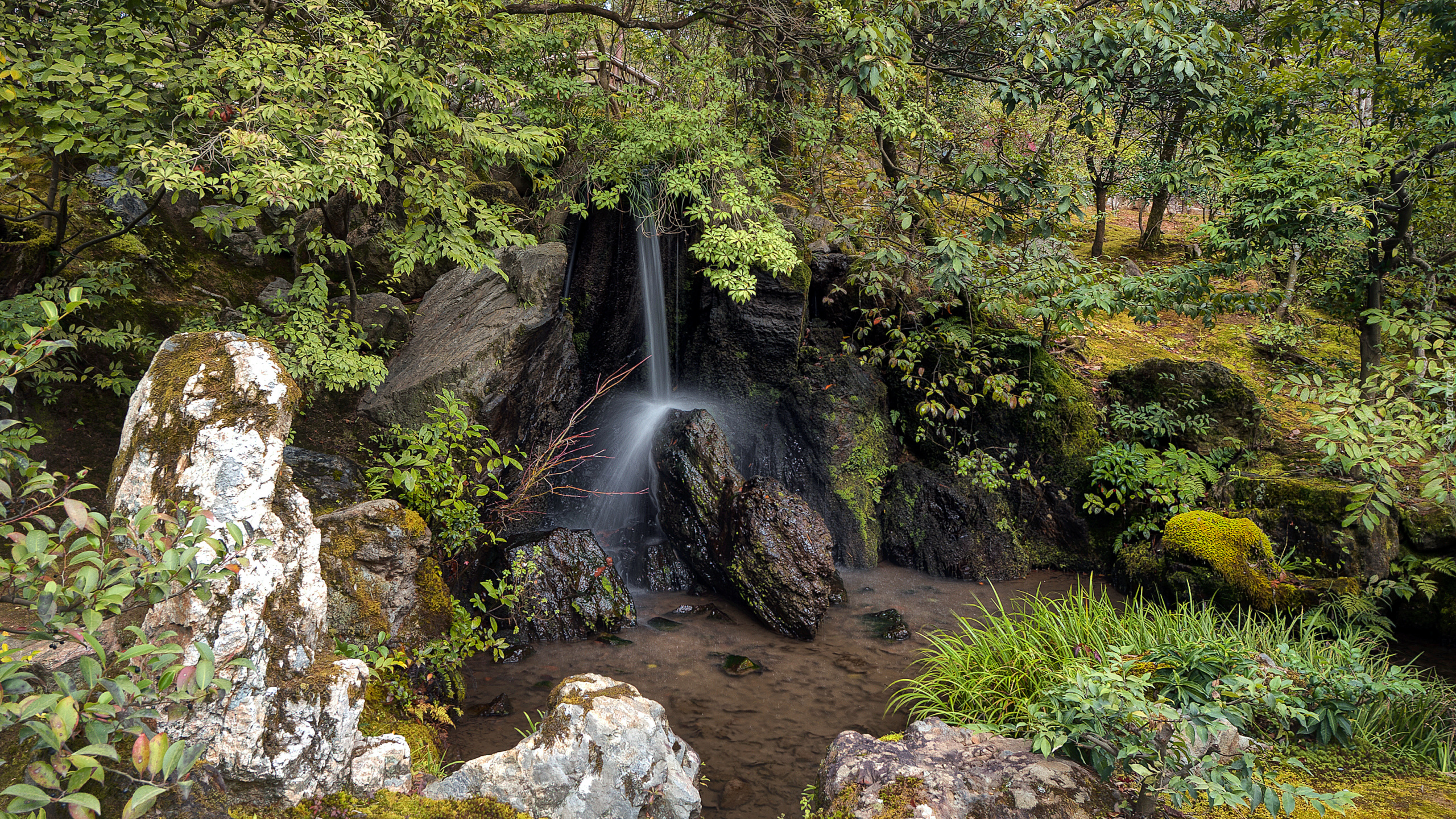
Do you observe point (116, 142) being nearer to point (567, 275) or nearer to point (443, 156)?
point (443, 156)

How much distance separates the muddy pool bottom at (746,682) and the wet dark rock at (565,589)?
6.4 inches

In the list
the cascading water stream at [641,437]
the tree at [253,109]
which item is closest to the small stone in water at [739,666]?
the cascading water stream at [641,437]

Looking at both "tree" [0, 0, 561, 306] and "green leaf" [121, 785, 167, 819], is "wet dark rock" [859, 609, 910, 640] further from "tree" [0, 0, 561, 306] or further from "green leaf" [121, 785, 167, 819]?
"green leaf" [121, 785, 167, 819]

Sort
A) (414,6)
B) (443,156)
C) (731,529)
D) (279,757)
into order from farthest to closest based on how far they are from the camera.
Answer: (731,529)
(443,156)
(414,6)
(279,757)

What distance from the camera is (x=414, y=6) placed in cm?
532

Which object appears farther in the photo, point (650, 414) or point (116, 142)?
point (650, 414)

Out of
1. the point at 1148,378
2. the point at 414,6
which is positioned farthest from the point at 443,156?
the point at 1148,378

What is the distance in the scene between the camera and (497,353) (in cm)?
691

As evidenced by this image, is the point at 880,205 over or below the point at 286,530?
over

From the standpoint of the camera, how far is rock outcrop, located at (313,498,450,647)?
4.29m

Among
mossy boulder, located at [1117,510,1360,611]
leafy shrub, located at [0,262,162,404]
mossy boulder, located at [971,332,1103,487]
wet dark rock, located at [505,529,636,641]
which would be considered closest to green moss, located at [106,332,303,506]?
leafy shrub, located at [0,262,162,404]

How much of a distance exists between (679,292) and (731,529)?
3669 mm

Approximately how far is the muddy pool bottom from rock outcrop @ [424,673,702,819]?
34.2 inches

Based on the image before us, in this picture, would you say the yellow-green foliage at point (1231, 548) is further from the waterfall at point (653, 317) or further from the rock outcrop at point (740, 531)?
the waterfall at point (653, 317)
